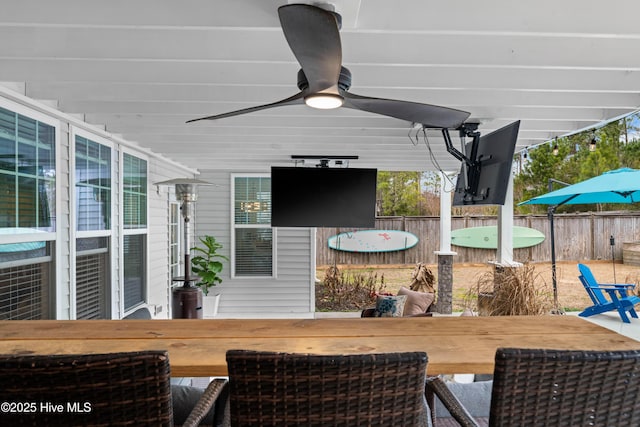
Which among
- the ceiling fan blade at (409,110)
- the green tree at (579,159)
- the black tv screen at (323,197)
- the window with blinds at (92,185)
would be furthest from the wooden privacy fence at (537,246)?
the ceiling fan blade at (409,110)

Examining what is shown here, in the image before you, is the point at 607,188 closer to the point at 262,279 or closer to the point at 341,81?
the point at 341,81

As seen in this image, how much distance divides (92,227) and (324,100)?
269cm

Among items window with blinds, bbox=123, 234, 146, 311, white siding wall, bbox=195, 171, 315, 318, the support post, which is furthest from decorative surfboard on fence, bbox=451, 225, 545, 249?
window with blinds, bbox=123, 234, 146, 311

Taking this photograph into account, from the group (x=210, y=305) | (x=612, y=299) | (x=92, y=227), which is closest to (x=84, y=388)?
(x=92, y=227)

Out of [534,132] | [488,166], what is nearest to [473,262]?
[534,132]

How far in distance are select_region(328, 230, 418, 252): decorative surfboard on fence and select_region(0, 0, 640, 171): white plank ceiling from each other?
5.27 m

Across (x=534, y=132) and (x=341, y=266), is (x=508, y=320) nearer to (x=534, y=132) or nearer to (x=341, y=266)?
(x=534, y=132)

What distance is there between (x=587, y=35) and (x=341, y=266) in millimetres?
7635

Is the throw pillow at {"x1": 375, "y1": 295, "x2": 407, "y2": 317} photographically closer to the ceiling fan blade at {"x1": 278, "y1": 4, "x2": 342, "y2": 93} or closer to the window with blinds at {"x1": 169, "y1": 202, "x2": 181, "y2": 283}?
the window with blinds at {"x1": 169, "y1": 202, "x2": 181, "y2": 283}

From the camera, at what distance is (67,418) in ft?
3.22

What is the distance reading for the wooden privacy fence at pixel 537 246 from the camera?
28.0ft

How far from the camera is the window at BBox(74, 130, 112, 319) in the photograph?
3225mm

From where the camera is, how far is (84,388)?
3.17 ft

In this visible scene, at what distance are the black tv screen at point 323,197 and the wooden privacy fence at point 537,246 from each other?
14.7ft
